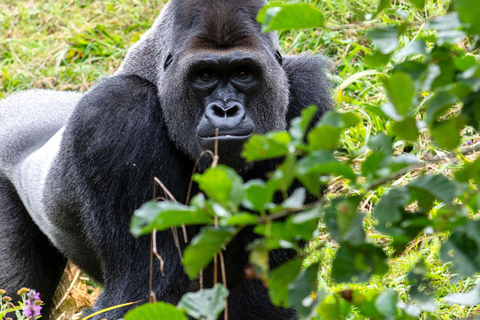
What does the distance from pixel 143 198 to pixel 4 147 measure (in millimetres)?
1960

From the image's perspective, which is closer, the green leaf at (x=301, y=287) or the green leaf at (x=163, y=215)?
the green leaf at (x=163, y=215)

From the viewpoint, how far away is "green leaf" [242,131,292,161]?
1.28m

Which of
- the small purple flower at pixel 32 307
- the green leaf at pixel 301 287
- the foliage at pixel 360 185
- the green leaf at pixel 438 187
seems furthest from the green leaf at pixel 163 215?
the small purple flower at pixel 32 307

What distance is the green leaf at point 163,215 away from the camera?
1.27 m

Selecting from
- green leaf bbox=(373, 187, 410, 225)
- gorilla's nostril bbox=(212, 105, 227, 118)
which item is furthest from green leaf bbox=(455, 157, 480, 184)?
gorilla's nostril bbox=(212, 105, 227, 118)

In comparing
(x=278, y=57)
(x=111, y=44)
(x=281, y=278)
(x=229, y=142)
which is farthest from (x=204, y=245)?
(x=111, y=44)

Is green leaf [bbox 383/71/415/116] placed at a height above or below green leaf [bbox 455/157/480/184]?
above

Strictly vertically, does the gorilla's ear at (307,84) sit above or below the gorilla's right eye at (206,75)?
below

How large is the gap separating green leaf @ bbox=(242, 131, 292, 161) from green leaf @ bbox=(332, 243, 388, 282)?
265 mm

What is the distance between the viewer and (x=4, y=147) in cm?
485

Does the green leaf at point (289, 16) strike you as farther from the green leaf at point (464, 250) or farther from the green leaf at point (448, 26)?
the green leaf at point (464, 250)

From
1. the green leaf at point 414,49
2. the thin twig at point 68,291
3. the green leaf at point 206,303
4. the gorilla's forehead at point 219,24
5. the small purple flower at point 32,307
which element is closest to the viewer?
the green leaf at point 414,49

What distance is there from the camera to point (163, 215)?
1280 millimetres

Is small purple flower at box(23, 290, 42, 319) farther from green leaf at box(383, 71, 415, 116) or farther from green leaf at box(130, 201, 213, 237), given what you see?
green leaf at box(383, 71, 415, 116)
